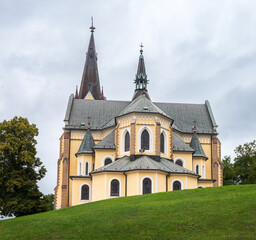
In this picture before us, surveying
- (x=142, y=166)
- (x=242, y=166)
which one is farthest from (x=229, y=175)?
(x=142, y=166)

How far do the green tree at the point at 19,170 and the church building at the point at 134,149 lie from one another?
672cm

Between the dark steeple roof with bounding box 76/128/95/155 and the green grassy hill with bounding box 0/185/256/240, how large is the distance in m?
26.9

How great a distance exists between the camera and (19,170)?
172 ft

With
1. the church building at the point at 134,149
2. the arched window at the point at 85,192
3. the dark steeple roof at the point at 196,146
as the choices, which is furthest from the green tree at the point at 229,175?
the arched window at the point at 85,192

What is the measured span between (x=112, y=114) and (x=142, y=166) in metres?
22.3

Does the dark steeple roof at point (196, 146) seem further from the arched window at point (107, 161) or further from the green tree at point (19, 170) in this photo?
the green tree at point (19, 170)

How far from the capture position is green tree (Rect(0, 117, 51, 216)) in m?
50.5

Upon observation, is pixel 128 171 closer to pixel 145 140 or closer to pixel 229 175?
pixel 145 140

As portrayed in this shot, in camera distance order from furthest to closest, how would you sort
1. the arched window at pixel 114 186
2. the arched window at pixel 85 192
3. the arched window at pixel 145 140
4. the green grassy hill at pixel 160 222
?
the arched window at pixel 85 192 < the arched window at pixel 145 140 < the arched window at pixel 114 186 < the green grassy hill at pixel 160 222

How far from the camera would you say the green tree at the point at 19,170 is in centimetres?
5050

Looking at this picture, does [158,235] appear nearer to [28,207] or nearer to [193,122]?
[28,207]

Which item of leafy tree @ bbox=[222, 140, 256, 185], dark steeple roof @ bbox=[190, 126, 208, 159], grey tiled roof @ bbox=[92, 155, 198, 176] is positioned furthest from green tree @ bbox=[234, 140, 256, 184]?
grey tiled roof @ bbox=[92, 155, 198, 176]

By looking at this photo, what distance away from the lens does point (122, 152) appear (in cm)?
5966

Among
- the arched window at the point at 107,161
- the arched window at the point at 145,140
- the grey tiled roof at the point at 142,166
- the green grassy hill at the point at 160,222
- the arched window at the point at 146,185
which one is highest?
the arched window at the point at 145,140
